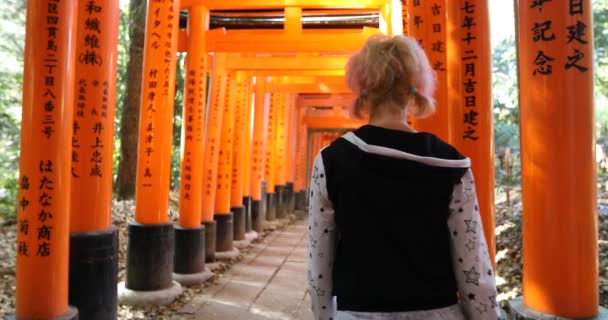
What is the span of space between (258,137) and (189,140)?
527 cm

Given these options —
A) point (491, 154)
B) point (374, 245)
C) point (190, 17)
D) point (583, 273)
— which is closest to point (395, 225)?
point (374, 245)

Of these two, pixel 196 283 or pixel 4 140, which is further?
pixel 4 140

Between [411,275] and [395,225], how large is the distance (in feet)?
0.46

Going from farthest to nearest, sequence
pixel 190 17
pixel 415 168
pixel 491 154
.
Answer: pixel 190 17, pixel 491 154, pixel 415 168

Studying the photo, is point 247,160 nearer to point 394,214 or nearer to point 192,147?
point 192,147

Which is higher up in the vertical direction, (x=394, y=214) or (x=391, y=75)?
(x=391, y=75)

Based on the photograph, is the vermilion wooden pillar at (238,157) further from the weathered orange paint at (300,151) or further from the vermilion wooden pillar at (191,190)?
the weathered orange paint at (300,151)

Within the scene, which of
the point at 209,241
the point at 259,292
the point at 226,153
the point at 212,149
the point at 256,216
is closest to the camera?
the point at 259,292

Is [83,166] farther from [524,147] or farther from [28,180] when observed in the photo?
[524,147]

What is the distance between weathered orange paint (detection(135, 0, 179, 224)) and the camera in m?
4.93

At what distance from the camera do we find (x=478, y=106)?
3104 millimetres

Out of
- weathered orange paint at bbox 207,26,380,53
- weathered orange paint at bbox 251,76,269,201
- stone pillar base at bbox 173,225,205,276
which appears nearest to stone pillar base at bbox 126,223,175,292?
stone pillar base at bbox 173,225,205,276

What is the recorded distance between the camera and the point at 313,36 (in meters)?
7.11

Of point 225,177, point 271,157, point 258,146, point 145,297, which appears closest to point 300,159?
point 271,157
